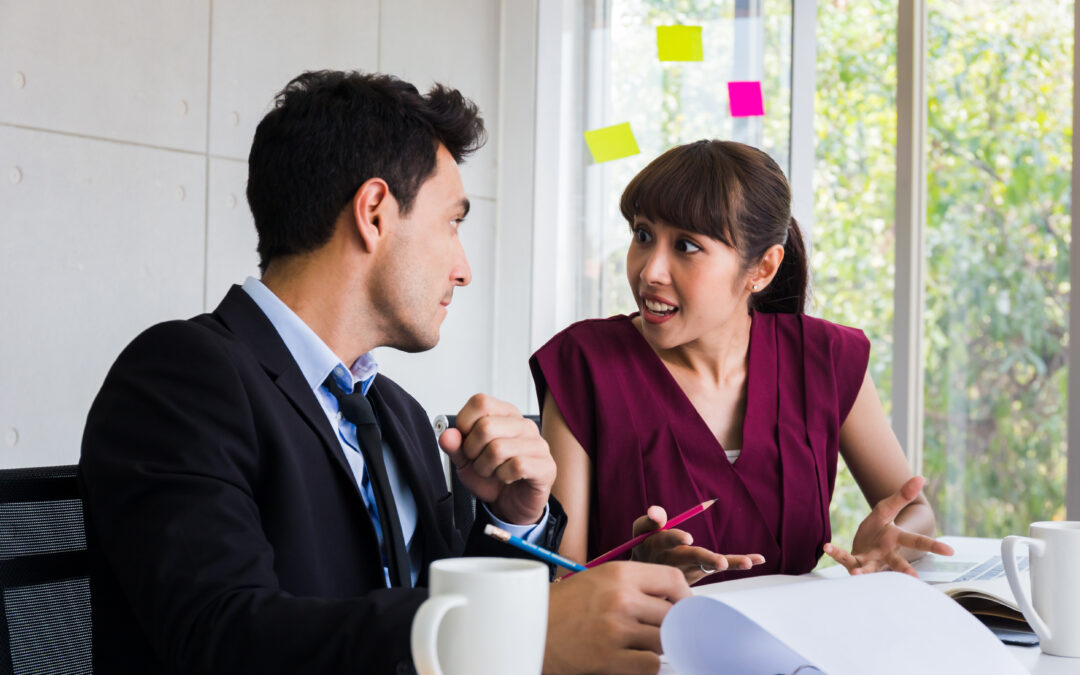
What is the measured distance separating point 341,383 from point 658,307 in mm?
680

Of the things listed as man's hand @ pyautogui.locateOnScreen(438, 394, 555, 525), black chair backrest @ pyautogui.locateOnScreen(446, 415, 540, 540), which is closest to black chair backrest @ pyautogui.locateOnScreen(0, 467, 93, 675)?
man's hand @ pyautogui.locateOnScreen(438, 394, 555, 525)

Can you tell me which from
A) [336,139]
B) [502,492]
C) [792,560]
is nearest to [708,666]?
[502,492]

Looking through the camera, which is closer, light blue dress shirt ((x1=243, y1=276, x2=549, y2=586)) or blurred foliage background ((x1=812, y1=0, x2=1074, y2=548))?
light blue dress shirt ((x1=243, y1=276, x2=549, y2=586))

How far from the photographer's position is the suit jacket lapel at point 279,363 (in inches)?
41.3

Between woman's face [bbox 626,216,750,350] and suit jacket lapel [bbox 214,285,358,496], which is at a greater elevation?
woman's face [bbox 626,216,750,350]

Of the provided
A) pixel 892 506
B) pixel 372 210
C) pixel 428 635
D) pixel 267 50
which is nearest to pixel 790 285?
pixel 892 506

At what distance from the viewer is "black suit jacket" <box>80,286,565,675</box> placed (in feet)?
2.54

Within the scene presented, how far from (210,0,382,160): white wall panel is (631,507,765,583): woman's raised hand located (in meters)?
1.49

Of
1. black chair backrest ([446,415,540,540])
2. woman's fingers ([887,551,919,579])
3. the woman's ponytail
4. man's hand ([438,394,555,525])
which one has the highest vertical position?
the woman's ponytail

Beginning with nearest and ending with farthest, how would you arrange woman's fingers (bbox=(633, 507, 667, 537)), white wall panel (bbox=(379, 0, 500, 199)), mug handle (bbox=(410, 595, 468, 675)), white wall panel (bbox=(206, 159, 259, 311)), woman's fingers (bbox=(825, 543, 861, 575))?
1. mug handle (bbox=(410, 595, 468, 675))
2. woman's fingers (bbox=(633, 507, 667, 537))
3. woman's fingers (bbox=(825, 543, 861, 575))
4. white wall panel (bbox=(206, 159, 259, 311))
5. white wall panel (bbox=(379, 0, 500, 199))

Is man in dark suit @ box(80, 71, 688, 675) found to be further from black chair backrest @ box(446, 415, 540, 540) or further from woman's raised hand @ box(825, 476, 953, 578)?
woman's raised hand @ box(825, 476, 953, 578)

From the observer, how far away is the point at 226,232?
2.32m

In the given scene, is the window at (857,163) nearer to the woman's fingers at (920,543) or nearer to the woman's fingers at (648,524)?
the woman's fingers at (920,543)

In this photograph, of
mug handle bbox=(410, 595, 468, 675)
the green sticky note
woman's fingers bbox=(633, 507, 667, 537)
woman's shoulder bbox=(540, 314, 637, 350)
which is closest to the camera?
mug handle bbox=(410, 595, 468, 675)
